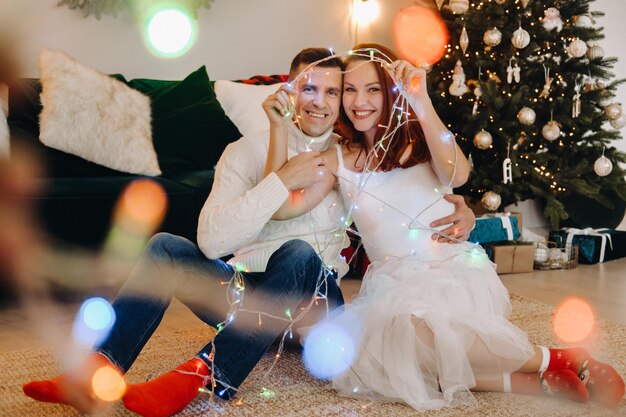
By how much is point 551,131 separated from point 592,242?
62 cm

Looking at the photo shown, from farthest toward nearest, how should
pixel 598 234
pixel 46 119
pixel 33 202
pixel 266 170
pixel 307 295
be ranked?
pixel 598 234 → pixel 46 119 → pixel 33 202 → pixel 266 170 → pixel 307 295

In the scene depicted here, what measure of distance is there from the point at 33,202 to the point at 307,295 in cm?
130

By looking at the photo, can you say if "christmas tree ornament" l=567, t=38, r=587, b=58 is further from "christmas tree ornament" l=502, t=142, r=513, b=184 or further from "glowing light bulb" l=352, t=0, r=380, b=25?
"glowing light bulb" l=352, t=0, r=380, b=25

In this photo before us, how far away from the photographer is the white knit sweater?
1708 millimetres

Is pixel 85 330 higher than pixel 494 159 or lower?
lower

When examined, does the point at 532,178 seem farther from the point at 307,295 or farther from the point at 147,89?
the point at 307,295

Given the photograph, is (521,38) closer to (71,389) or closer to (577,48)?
(577,48)

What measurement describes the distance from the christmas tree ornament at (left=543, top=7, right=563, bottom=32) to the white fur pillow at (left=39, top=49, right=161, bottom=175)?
82.7 inches

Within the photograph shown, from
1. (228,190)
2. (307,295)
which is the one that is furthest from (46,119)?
(307,295)

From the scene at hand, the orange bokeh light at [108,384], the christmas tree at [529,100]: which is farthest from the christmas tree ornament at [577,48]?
the orange bokeh light at [108,384]

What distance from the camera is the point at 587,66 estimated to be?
3.78 m

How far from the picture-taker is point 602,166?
3.76m

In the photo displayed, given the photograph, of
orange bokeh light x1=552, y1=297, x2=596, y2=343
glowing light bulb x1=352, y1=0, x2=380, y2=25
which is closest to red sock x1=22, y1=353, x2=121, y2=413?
orange bokeh light x1=552, y1=297, x2=596, y2=343

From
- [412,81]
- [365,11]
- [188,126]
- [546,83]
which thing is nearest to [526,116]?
[546,83]
